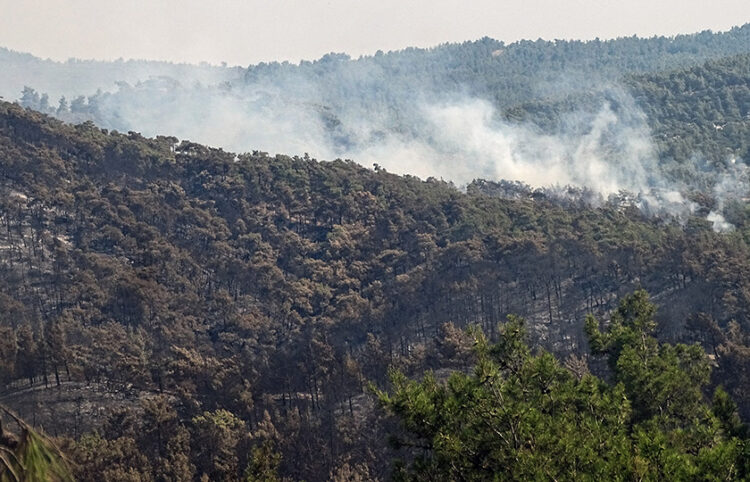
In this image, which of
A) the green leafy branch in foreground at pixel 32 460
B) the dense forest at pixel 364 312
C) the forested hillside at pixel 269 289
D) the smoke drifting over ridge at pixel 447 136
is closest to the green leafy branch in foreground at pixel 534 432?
the dense forest at pixel 364 312

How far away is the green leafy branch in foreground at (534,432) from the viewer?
1816 cm

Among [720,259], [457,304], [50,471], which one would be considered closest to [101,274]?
[457,304]

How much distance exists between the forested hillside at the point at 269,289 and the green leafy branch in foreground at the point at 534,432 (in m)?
22.4

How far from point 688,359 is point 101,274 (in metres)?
54.9

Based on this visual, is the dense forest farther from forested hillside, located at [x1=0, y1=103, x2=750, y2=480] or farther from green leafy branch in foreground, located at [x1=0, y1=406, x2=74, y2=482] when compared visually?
green leafy branch in foreground, located at [x1=0, y1=406, x2=74, y2=482]

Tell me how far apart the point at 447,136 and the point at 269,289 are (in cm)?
8089

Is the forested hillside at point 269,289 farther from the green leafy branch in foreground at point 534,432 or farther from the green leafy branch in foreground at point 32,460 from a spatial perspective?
the green leafy branch in foreground at point 32,460

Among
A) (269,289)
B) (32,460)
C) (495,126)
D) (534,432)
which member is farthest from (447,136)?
(32,460)

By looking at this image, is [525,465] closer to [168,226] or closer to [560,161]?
[168,226]

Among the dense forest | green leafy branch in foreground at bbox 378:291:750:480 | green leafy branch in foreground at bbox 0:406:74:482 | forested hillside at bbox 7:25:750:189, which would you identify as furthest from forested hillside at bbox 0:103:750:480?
green leafy branch in foreground at bbox 0:406:74:482

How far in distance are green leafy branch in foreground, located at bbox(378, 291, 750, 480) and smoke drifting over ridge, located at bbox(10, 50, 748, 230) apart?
66770 millimetres

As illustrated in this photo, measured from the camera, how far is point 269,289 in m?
80.1

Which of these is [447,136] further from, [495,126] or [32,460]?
[32,460]

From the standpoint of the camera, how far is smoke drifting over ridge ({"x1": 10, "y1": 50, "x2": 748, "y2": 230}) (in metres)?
118
